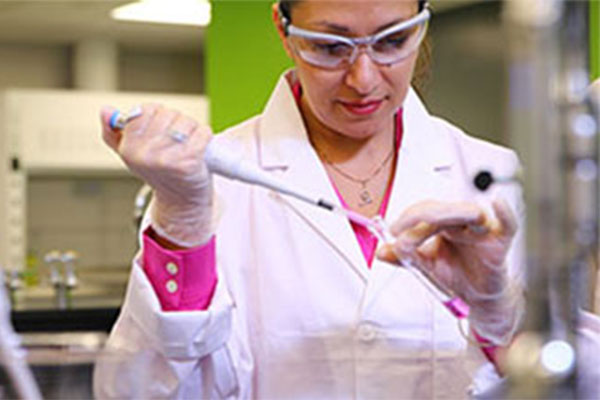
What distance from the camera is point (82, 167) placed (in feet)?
21.3

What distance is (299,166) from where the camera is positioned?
1.37 m

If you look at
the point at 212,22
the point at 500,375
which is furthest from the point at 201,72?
the point at 500,375

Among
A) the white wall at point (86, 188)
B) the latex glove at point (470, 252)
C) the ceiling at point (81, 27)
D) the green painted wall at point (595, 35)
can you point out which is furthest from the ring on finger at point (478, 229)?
the white wall at point (86, 188)

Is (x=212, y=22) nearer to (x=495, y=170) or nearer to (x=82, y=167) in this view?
(x=82, y=167)

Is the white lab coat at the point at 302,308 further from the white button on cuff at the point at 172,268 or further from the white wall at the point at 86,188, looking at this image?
the white wall at the point at 86,188

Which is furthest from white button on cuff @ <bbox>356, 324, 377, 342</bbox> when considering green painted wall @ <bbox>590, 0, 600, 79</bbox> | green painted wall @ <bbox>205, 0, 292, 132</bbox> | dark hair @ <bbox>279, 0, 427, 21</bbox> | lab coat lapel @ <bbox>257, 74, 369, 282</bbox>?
green painted wall @ <bbox>205, 0, 292, 132</bbox>

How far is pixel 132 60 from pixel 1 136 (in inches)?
104

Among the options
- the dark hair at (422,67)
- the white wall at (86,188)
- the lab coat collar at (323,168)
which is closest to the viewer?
the lab coat collar at (323,168)

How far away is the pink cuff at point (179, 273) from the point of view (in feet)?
3.58

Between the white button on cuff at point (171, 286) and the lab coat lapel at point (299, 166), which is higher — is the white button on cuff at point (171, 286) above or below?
below

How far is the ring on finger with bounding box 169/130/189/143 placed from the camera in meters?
0.99

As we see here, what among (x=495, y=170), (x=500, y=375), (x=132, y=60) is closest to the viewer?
(x=500, y=375)

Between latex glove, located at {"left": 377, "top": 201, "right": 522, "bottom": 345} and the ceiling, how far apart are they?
4.79 meters

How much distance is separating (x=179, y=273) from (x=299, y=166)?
1.09 feet
